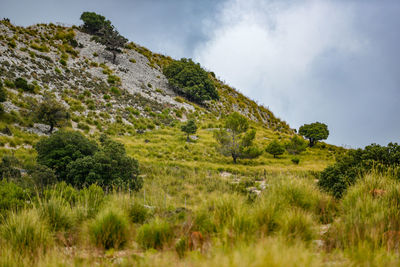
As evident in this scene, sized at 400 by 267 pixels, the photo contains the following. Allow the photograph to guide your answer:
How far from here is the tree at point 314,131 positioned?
1296 inches

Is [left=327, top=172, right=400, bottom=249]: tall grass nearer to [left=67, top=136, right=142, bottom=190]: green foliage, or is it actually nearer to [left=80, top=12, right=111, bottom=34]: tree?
[left=67, top=136, right=142, bottom=190]: green foliage

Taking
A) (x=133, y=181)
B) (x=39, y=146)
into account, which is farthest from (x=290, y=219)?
(x=39, y=146)

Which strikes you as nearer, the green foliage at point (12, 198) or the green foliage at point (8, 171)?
the green foliage at point (12, 198)

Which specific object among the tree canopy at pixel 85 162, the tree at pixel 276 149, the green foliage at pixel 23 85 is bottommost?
the tree canopy at pixel 85 162

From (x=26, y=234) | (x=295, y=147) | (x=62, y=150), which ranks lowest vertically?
(x=26, y=234)

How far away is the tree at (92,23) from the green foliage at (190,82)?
16.5m

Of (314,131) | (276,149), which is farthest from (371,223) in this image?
(314,131)

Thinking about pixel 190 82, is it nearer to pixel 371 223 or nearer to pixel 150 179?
pixel 150 179

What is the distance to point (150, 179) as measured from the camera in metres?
12.9

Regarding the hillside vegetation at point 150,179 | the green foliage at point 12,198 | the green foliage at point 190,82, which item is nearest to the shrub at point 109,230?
the hillside vegetation at point 150,179

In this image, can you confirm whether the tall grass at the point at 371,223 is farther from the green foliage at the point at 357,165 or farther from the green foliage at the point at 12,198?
the green foliage at the point at 12,198

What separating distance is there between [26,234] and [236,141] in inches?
790

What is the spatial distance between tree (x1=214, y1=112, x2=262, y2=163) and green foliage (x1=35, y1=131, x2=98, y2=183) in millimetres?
13501

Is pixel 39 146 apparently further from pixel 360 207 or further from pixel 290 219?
pixel 360 207
